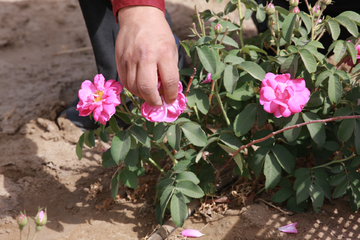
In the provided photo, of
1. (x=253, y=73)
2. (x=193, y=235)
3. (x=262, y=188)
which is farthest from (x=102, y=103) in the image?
(x=262, y=188)

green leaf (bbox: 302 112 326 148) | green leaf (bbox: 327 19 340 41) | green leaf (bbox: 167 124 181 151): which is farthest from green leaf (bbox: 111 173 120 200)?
green leaf (bbox: 327 19 340 41)

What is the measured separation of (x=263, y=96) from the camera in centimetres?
107

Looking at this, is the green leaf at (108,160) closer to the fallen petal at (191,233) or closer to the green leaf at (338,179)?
the fallen petal at (191,233)

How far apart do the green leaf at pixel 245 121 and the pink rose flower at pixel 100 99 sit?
452mm

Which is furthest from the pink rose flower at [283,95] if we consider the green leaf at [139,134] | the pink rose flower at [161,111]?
the green leaf at [139,134]

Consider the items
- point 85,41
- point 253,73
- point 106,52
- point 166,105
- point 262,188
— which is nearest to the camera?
point 166,105

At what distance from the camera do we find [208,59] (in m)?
1.09

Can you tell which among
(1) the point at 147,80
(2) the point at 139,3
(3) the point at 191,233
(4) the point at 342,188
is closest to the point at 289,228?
(4) the point at 342,188

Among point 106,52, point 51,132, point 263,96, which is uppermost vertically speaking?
point 263,96

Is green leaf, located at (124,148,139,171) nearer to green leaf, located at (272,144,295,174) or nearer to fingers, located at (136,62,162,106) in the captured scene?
fingers, located at (136,62,162,106)

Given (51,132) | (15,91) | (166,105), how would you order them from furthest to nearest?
(15,91) < (51,132) < (166,105)

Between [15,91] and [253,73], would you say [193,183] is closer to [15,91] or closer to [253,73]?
[253,73]

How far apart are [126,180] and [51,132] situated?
1063 mm

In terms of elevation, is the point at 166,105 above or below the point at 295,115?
above
